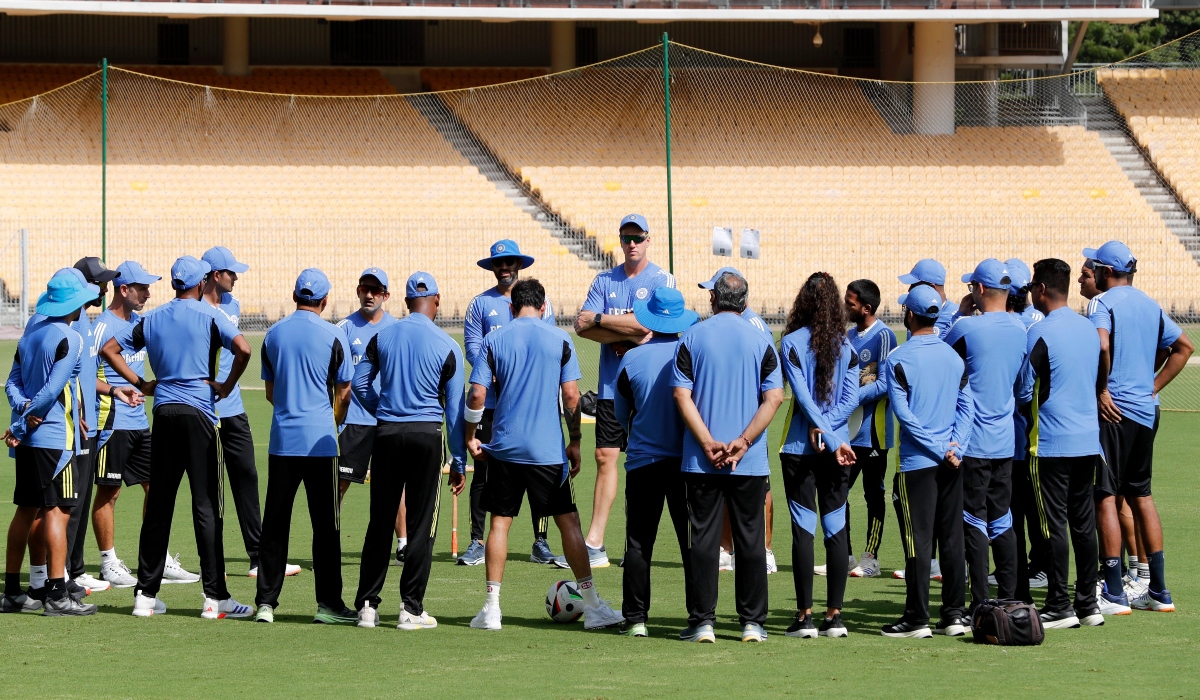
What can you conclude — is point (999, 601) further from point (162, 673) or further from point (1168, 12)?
point (1168, 12)

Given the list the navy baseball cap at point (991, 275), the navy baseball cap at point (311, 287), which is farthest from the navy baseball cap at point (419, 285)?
the navy baseball cap at point (991, 275)

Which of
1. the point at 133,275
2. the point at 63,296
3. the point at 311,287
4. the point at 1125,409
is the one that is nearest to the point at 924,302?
the point at 1125,409

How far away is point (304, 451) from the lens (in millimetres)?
7559

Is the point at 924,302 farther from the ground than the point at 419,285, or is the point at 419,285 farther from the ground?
the point at 419,285

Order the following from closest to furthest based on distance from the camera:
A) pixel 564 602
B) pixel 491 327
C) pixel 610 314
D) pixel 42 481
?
pixel 564 602 < pixel 42 481 < pixel 610 314 < pixel 491 327

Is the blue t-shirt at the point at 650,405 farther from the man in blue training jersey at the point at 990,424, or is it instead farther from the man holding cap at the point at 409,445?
the man in blue training jersey at the point at 990,424

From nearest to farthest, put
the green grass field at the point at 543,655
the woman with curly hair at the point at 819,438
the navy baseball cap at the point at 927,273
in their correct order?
the green grass field at the point at 543,655 → the woman with curly hair at the point at 819,438 → the navy baseball cap at the point at 927,273

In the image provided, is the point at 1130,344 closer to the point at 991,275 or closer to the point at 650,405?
the point at 991,275

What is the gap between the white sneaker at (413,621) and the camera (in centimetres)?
749

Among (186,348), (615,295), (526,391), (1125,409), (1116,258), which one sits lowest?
(1125,409)

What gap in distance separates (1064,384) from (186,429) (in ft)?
14.8

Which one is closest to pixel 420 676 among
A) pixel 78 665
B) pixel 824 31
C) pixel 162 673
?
pixel 162 673

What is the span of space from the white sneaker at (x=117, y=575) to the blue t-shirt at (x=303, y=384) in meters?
1.90

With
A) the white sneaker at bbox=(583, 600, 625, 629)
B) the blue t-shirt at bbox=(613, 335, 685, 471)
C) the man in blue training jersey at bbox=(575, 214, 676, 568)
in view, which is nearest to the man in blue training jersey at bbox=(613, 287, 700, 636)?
the blue t-shirt at bbox=(613, 335, 685, 471)
